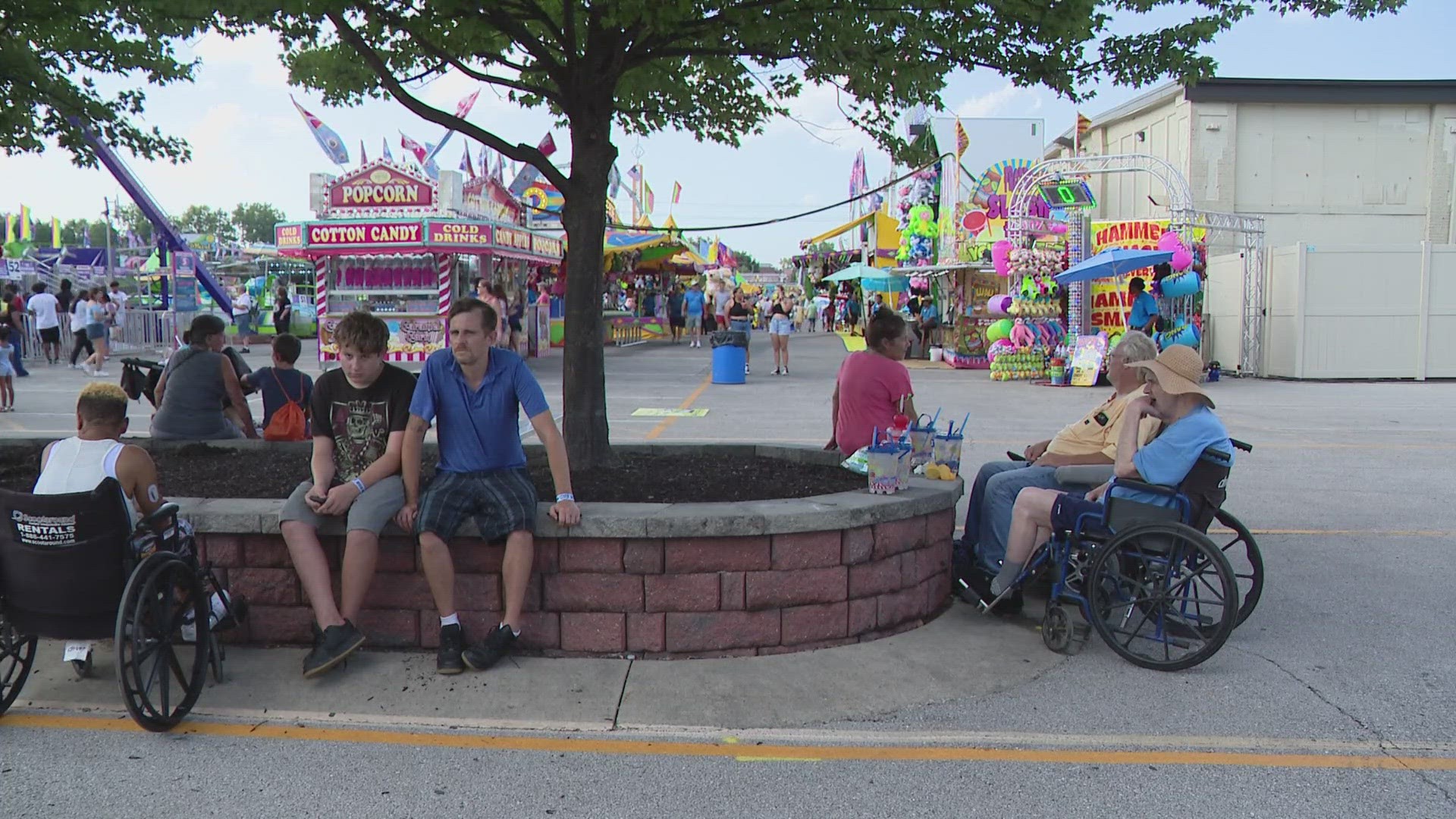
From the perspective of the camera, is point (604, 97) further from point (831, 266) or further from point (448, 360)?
point (831, 266)

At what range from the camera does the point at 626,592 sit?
4.61 meters

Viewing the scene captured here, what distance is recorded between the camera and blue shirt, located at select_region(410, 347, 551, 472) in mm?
4711

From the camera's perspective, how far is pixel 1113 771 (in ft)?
12.0

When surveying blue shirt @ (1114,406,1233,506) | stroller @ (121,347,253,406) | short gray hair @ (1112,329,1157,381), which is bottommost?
blue shirt @ (1114,406,1233,506)

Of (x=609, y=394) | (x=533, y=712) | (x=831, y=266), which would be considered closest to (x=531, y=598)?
(x=533, y=712)

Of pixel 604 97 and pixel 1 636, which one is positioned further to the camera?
pixel 604 97

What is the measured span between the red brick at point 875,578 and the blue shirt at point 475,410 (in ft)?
5.06

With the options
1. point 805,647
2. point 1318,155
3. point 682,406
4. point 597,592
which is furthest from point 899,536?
point 1318,155

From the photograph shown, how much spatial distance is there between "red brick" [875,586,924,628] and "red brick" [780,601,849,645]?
8.3 inches

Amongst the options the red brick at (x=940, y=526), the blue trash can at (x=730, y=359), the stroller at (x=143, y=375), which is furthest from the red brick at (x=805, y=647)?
the blue trash can at (x=730, y=359)

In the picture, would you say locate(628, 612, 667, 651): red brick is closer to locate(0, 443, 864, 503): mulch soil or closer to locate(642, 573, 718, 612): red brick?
locate(642, 573, 718, 612): red brick

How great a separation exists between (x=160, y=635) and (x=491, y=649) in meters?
1.20

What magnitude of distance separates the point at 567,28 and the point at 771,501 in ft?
9.16

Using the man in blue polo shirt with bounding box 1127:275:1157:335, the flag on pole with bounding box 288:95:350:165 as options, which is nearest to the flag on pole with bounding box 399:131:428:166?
the flag on pole with bounding box 288:95:350:165
